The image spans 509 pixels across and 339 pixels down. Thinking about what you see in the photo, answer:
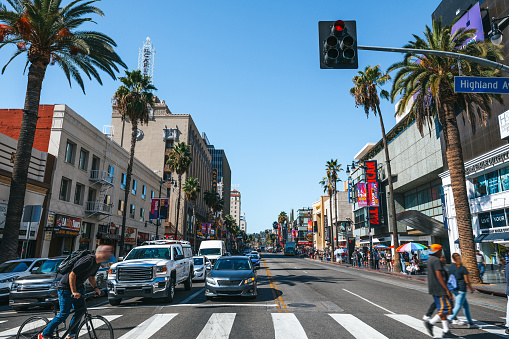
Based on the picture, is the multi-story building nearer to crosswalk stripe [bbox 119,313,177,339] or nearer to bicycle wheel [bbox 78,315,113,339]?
crosswalk stripe [bbox 119,313,177,339]

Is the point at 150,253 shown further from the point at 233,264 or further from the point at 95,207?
the point at 95,207

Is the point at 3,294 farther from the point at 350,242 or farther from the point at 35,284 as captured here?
the point at 350,242

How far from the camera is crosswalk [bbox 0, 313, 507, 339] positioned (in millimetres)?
7227

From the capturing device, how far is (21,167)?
17.0 metres

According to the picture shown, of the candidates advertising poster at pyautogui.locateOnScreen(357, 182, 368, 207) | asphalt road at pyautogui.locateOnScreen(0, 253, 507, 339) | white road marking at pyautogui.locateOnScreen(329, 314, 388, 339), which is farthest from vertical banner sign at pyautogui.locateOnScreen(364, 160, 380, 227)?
white road marking at pyautogui.locateOnScreen(329, 314, 388, 339)

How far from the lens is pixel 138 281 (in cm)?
1115

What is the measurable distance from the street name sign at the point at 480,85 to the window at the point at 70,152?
86.0 ft

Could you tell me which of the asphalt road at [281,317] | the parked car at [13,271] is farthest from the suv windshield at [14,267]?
the asphalt road at [281,317]

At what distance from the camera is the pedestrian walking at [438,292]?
23.7 feet

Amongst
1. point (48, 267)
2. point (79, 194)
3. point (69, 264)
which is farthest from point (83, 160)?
point (69, 264)

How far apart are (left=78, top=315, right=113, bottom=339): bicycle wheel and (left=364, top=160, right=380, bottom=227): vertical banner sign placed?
43.9 m

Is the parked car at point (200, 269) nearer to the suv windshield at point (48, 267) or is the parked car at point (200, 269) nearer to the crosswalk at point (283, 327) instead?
the suv windshield at point (48, 267)

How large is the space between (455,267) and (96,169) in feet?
97.7

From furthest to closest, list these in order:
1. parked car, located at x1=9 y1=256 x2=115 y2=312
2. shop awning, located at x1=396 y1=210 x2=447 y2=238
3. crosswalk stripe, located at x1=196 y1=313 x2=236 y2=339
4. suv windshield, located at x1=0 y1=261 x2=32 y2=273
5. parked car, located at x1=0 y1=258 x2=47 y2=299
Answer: shop awning, located at x1=396 y1=210 x2=447 y2=238 → suv windshield, located at x1=0 y1=261 x2=32 y2=273 → parked car, located at x1=0 y1=258 x2=47 y2=299 → parked car, located at x1=9 y1=256 x2=115 y2=312 → crosswalk stripe, located at x1=196 y1=313 x2=236 y2=339
